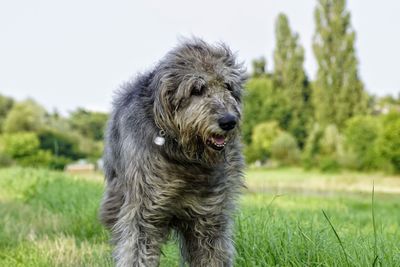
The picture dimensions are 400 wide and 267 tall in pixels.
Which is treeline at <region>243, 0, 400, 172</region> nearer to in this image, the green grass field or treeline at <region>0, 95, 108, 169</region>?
treeline at <region>0, 95, 108, 169</region>

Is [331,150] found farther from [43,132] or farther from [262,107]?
[43,132]

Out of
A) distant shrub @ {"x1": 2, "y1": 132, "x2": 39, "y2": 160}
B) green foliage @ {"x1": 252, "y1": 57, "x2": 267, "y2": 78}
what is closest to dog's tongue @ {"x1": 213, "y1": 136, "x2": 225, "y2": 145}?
distant shrub @ {"x1": 2, "y1": 132, "x2": 39, "y2": 160}

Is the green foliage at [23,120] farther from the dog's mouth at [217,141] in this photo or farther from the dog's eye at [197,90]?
the dog's mouth at [217,141]

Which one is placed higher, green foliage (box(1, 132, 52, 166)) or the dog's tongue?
green foliage (box(1, 132, 52, 166))

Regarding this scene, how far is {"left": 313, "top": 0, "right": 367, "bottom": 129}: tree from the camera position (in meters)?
50.9

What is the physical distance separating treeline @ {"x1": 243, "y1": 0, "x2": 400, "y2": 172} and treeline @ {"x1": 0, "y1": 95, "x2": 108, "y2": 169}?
15.1 metres

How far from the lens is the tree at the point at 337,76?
50.9 meters

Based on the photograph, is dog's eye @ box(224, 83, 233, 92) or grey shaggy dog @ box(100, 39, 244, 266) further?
dog's eye @ box(224, 83, 233, 92)

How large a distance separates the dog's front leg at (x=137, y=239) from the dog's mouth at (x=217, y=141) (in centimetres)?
74

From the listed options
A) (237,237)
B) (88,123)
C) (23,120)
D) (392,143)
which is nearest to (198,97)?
(237,237)

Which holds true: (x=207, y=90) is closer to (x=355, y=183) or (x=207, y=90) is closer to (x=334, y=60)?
(x=355, y=183)

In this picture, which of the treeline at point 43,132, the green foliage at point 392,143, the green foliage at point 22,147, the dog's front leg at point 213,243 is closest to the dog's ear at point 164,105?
the dog's front leg at point 213,243

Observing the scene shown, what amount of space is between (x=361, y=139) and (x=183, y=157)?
45.0 m

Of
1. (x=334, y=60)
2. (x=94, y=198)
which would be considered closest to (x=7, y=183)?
(x=94, y=198)
